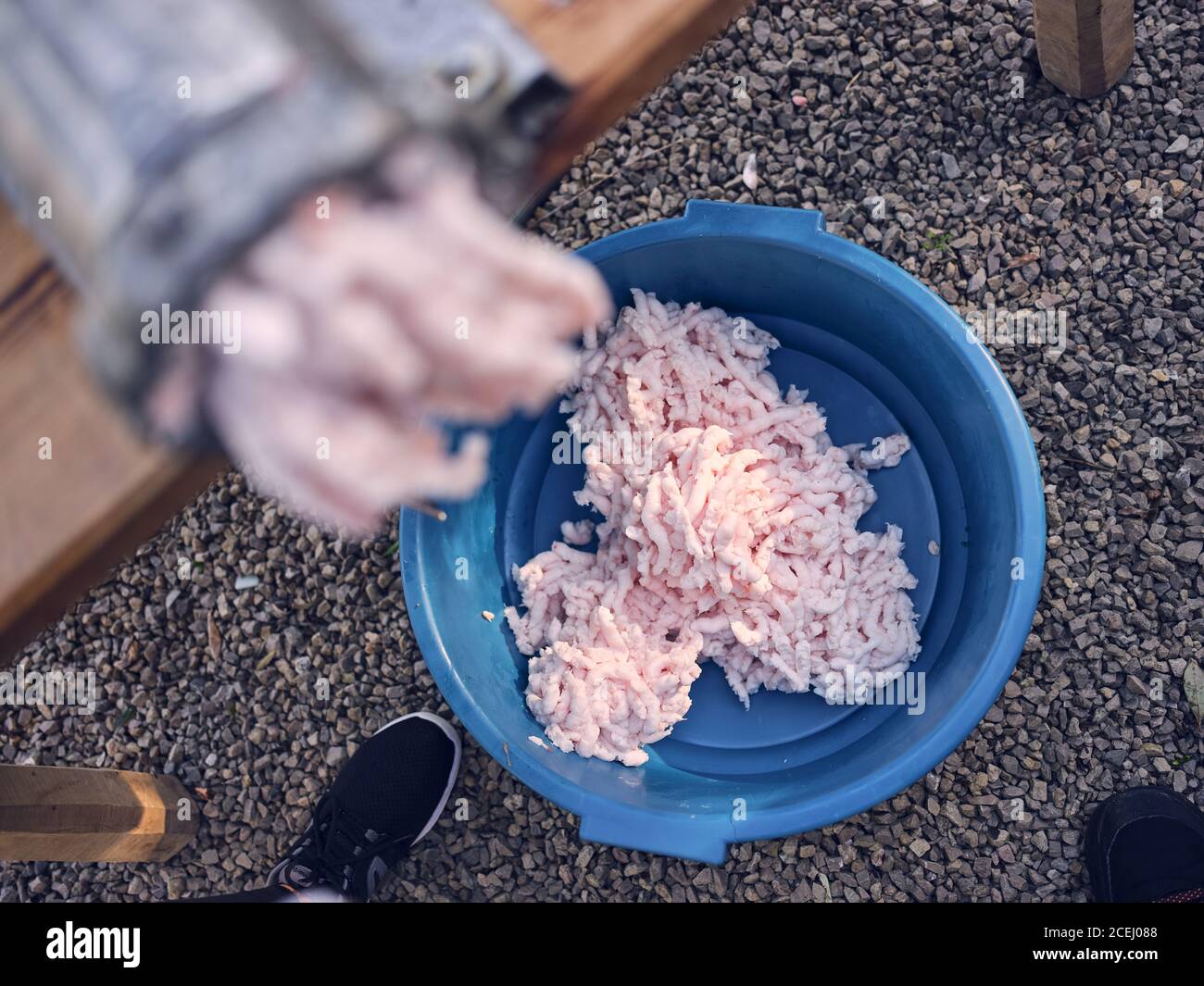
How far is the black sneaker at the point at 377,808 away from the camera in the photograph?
6.59 ft

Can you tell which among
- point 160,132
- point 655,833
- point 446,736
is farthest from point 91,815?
point 160,132

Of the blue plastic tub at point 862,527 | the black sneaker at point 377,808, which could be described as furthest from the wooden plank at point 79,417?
the black sneaker at point 377,808

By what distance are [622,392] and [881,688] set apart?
0.77 metres

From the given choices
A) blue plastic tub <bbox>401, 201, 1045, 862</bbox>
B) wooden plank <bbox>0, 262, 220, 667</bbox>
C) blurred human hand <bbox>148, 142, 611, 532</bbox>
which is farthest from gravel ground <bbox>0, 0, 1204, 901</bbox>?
blurred human hand <bbox>148, 142, 611, 532</bbox>

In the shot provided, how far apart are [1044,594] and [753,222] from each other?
106 centimetres

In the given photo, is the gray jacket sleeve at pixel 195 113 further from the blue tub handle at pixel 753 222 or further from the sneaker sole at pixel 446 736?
the sneaker sole at pixel 446 736

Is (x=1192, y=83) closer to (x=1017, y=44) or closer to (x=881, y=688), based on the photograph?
(x=1017, y=44)

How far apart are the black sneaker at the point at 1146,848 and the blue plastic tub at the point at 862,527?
1.91 ft

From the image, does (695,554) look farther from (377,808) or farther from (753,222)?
(377,808)

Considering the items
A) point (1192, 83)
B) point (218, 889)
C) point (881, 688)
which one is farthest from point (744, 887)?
point (1192, 83)

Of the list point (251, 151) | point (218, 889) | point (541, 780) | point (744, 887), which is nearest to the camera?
point (251, 151)

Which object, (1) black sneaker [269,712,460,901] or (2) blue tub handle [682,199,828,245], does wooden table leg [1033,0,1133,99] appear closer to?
(2) blue tub handle [682,199,828,245]

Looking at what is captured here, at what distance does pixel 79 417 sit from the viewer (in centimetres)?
75

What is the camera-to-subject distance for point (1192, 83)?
208 cm
